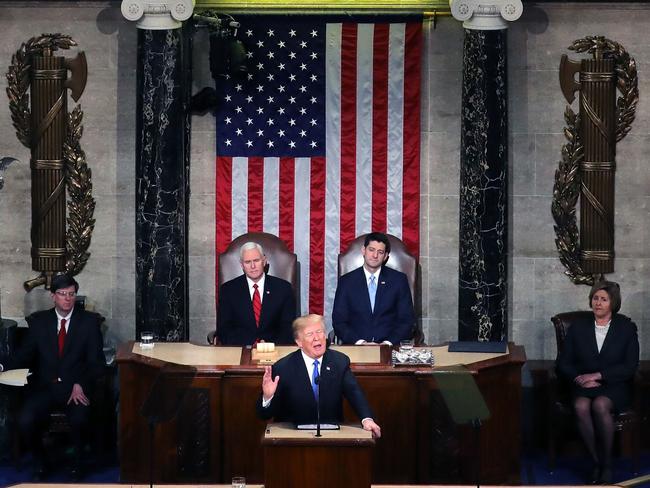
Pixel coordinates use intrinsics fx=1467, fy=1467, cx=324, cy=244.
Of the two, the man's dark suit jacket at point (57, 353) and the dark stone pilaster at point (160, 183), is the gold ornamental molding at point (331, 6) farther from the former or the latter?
the man's dark suit jacket at point (57, 353)

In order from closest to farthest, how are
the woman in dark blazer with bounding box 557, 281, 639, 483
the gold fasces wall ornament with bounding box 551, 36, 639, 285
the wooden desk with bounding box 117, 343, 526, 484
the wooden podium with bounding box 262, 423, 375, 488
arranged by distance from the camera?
the wooden podium with bounding box 262, 423, 375, 488, the wooden desk with bounding box 117, 343, 526, 484, the woman in dark blazer with bounding box 557, 281, 639, 483, the gold fasces wall ornament with bounding box 551, 36, 639, 285

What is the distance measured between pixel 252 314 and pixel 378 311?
1035mm

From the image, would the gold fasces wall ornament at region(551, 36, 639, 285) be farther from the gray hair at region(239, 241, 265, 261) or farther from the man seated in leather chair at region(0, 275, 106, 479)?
the man seated in leather chair at region(0, 275, 106, 479)

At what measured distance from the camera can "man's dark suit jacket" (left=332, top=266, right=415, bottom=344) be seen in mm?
12031

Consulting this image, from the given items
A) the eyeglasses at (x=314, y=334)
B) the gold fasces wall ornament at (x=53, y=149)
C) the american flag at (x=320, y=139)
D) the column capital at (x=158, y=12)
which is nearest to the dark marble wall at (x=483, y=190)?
the american flag at (x=320, y=139)

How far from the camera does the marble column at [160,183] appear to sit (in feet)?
41.1

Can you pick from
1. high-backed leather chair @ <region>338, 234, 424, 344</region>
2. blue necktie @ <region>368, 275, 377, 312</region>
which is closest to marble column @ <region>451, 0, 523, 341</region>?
high-backed leather chair @ <region>338, 234, 424, 344</region>

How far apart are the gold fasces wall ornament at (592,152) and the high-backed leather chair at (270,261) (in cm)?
242

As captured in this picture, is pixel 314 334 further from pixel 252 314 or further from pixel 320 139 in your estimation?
pixel 320 139

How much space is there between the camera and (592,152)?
13.0m

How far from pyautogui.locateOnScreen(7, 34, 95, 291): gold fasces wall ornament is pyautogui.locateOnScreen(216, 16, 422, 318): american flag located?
124cm

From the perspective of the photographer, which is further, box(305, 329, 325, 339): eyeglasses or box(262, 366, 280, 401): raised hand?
box(305, 329, 325, 339): eyeglasses

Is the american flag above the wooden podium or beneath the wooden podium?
above

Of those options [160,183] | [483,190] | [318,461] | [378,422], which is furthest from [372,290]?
[318,461]
